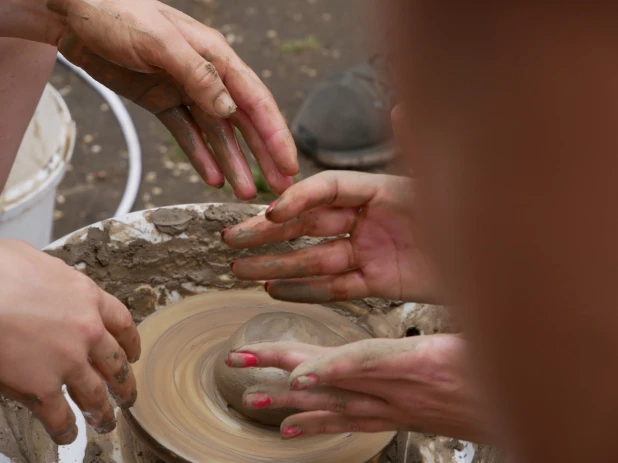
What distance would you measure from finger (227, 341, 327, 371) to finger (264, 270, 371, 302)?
300mm

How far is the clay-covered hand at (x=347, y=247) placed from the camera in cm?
152

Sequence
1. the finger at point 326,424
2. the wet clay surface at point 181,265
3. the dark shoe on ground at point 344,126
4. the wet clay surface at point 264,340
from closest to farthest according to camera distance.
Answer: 1. the finger at point 326,424
2. the wet clay surface at point 264,340
3. the wet clay surface at point 181,265
4. the dark shoe on ground at point 344,126

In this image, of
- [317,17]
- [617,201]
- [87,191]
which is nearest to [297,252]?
[617,201]

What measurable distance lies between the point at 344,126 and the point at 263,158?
5.20 ft

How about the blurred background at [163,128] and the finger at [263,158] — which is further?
the blurred background at [163,128]

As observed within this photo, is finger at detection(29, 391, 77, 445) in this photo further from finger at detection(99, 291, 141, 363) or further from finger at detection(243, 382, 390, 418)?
finger at detection(243, 382, 390, 418)

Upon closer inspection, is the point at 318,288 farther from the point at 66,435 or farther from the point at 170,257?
the point at 66,435

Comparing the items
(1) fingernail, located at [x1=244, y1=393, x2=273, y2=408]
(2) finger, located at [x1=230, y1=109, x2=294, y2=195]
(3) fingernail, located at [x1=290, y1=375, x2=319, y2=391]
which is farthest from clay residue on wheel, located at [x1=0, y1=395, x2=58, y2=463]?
(2) finger, located at [x1=230, y1=109, x2=294, y2=195]

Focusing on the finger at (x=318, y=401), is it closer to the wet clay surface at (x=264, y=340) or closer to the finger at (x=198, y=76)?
the wet clay surface at (x=264, y=340)

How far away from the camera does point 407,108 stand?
0.50m

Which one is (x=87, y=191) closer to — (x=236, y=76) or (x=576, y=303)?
(x=236, y=76)

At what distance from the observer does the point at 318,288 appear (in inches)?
60.9

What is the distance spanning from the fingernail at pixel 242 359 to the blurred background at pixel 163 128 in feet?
4.25

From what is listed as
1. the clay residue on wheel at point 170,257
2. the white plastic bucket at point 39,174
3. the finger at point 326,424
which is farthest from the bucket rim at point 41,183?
the finger at point 326,424
